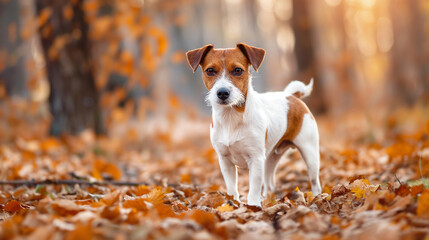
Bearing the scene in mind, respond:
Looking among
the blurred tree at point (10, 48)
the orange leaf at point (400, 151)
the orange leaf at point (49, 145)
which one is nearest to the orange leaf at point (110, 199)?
the orange leaf at point (400, 151)

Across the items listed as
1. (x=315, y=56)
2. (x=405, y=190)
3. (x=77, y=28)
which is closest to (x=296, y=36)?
(x=315, y=56)

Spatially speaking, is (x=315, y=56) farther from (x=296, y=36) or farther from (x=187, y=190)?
(x=187, y=190)

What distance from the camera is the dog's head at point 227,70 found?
3586mm

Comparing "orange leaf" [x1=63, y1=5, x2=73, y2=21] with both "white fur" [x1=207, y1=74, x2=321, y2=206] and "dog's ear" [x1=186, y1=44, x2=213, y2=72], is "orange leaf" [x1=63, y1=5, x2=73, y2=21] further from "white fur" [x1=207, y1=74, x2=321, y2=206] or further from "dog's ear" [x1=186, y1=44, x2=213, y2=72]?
"white fur" [x1=207, y1=74, x2=321, y2=206]

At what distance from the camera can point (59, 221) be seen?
2.43m

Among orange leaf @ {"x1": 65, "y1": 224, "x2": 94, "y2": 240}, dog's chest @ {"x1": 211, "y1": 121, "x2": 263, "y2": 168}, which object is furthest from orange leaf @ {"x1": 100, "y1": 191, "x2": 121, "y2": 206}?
dog's chest @ {"x1": 211, "y1": 121, "x2": 263, "y2": 168}

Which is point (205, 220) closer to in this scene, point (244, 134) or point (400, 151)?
point (244, 134)

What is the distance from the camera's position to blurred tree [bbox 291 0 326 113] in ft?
46.7

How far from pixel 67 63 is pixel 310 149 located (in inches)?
235

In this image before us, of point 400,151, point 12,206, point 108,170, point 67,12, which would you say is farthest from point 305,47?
point 12,206

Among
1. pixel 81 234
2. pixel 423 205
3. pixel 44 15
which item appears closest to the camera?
pixel 81 234

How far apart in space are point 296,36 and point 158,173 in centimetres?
969

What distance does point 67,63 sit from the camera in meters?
8.45

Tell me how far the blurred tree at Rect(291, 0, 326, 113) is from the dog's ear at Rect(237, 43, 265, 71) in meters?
→ 10.5
